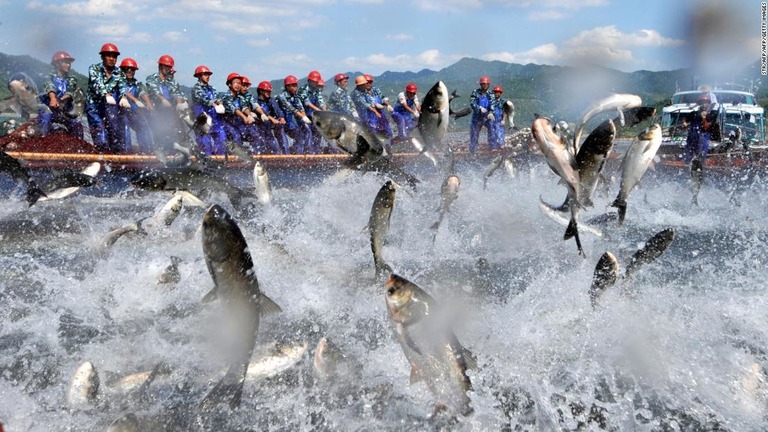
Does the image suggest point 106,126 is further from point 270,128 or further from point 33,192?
point 33,192

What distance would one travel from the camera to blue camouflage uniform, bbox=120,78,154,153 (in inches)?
486

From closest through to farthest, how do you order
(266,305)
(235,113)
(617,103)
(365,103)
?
(266,305) → (617,103) → (235,113) → (365,103)

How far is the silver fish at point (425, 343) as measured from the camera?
3.44m

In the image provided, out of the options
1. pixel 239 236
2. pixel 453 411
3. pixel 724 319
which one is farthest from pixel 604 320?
pixel 239 236

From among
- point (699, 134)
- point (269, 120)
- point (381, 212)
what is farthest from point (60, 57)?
point (699, 134)

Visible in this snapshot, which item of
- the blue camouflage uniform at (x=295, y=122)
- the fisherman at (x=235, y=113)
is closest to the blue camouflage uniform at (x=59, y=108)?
the fisherman at (x=235, y=113)

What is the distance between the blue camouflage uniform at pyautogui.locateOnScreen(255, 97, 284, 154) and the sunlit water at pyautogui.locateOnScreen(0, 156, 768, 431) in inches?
212

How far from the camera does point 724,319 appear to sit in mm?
5672

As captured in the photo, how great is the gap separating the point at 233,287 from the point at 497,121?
17.1 metres

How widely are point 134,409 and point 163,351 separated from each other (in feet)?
3.35

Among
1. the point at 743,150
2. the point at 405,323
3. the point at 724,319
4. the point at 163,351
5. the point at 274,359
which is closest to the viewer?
the point at 405,323

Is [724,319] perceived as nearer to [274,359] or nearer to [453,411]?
[453,411]

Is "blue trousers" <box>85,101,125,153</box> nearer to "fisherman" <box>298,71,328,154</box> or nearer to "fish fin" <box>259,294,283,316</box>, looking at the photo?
"fisherman" <box>298,71,328,154</box>

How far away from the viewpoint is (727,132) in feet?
60.0
